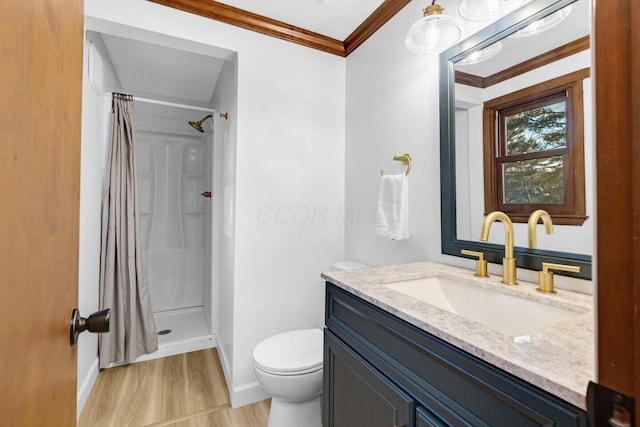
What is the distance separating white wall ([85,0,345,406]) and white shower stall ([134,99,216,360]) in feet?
3.90

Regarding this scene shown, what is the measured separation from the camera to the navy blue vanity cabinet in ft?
1.77

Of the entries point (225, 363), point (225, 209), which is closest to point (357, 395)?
point (225, 363)

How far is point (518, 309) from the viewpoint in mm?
969

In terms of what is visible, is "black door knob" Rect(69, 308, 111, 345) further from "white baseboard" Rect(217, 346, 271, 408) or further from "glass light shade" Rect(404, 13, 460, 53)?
"glass light shade" Rect(404, 13, 460, 53)

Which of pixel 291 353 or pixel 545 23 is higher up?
pixel 545 23

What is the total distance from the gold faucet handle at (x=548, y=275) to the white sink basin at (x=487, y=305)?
67mm

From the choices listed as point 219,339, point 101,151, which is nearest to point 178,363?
point 219,339

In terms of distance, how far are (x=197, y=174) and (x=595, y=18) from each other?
11.3 feet

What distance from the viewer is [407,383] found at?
2.55ft

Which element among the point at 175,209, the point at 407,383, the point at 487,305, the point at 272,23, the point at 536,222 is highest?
the point at 272,23

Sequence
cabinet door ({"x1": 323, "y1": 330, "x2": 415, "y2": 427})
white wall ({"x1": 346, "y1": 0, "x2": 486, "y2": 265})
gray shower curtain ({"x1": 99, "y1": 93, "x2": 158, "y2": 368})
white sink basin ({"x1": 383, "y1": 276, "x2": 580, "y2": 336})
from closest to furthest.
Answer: cabinet door ({"x1": 323, "y1": 330, "x2": 415, "y2": 427}) → white sink basin ({"x1": 383, "y1": 276, "x2": 580, "y2": 336}) → white wall ({"x1": 346, "y1": 0, "x2": 486, "y2": 265}) → gray shower curtain ({"x1": 99, "y1": 93, "x2": 158, "y2": 368})

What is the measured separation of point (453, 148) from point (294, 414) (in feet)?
4.99

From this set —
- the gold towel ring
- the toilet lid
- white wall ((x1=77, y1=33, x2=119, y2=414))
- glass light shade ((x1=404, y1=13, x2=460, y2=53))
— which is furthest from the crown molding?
→ the toilet lid

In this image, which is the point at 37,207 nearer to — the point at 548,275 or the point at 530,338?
the point at 530,338
